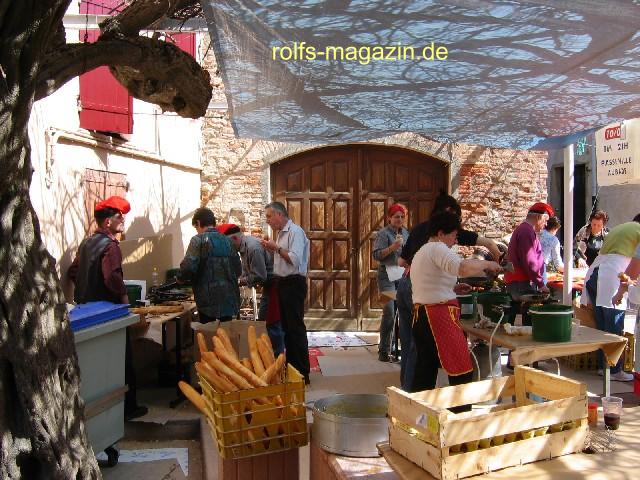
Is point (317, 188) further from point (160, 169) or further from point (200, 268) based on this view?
point (200, 268)

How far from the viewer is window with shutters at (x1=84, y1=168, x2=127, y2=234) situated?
6656 mm

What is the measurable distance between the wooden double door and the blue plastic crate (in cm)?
547

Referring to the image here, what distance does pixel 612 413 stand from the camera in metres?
3.15

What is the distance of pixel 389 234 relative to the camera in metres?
7.80

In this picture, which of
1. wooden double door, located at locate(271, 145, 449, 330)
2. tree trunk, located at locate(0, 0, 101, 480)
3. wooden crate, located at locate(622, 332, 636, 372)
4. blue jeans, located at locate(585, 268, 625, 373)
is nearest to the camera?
tree trunk, located at locate(0, 0, 101, 480)

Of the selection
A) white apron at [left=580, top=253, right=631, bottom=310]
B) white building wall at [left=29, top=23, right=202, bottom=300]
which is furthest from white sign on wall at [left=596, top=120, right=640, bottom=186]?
white building wall at [left=29, top=23, right=202, bottom=300]

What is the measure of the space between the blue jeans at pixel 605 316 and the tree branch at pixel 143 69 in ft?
14.8

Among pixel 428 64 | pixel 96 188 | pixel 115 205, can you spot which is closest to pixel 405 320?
pixel 428 64

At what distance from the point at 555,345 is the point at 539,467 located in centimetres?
254

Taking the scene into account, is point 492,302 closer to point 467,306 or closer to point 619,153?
point 467,306

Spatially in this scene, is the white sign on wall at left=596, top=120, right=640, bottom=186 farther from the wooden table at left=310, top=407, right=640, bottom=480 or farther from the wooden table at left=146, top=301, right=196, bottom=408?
the wooden table at left=310, top=407, right=640, bottom=480

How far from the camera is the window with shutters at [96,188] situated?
6.66m

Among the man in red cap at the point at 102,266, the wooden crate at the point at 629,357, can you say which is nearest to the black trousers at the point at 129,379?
the man in red cap at the point at 102,266

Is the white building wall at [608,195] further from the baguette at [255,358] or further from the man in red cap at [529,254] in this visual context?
the baguette at [255,358]
